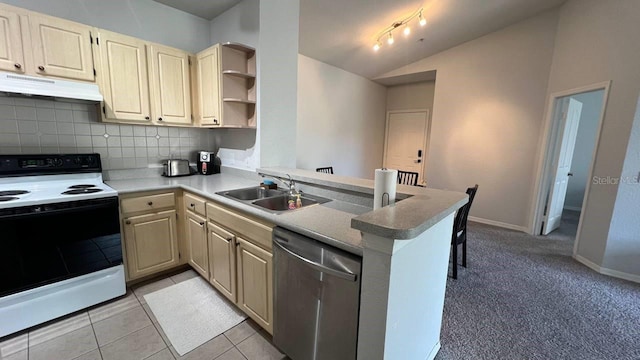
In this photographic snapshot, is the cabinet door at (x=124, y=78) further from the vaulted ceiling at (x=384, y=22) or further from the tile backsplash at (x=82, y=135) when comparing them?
the vaulted ceiling at (x=384, y=22)

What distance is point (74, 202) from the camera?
69.0 inches

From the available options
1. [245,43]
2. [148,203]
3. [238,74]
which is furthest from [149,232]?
[245,43]

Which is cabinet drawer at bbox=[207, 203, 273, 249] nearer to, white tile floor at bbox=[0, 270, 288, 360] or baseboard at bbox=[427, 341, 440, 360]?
white tile floor at bbox=[0, 270, 288, 360]

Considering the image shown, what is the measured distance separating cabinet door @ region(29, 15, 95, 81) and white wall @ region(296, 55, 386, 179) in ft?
8.25

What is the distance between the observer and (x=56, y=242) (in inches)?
67.6

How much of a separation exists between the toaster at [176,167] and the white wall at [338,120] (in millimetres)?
1736

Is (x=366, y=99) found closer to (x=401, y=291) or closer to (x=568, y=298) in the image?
(x=568, y=298)

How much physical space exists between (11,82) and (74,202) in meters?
0.90

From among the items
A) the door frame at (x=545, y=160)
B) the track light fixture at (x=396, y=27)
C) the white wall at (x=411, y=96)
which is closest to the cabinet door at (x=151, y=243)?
the track light fixture at (x=396, y=27)

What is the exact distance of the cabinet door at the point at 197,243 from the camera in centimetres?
212

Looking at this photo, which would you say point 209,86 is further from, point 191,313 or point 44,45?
point 191,313

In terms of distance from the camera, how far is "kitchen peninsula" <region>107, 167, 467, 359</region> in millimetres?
962

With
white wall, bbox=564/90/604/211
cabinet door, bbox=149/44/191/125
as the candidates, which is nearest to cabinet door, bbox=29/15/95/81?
cabinet door, bbox=149/44/191/125

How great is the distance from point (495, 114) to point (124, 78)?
15.7 feet
